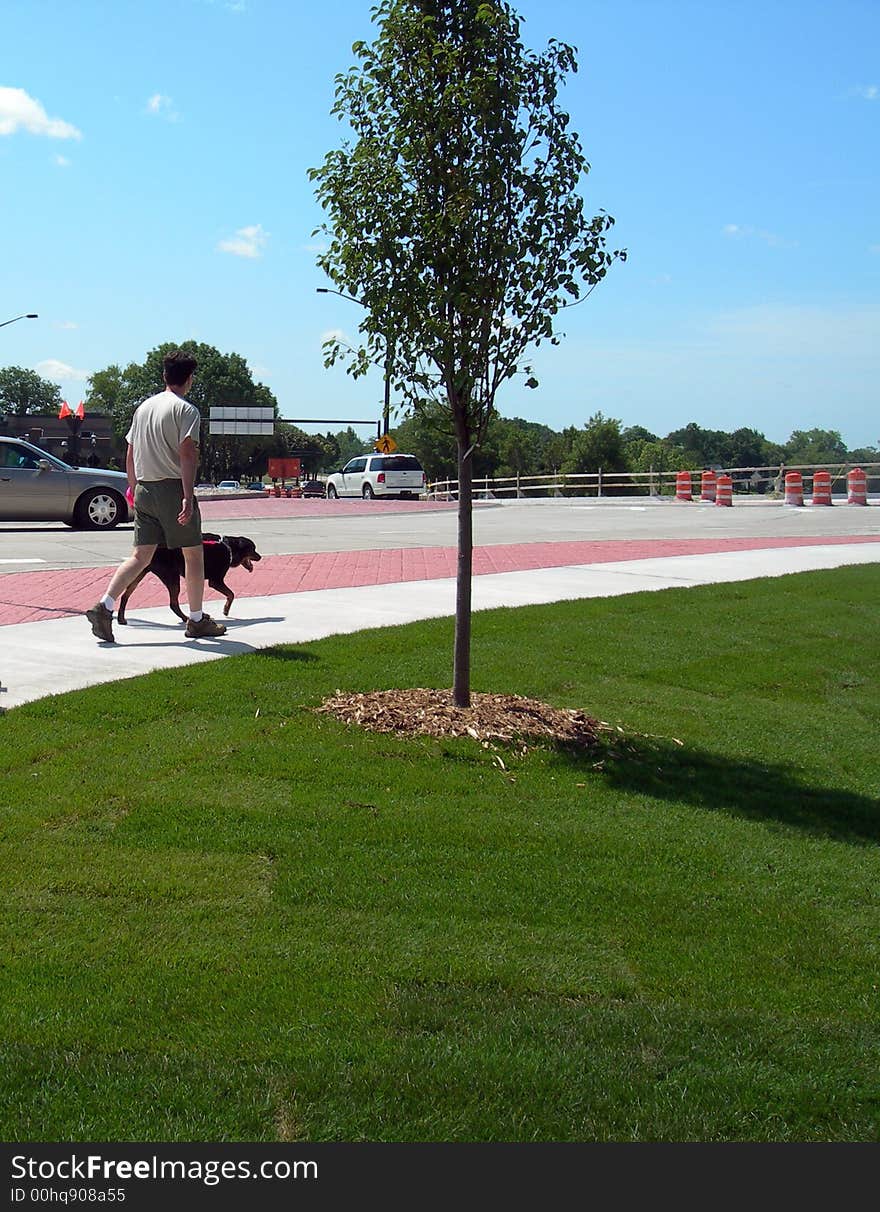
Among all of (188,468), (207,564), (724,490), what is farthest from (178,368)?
(724,490)

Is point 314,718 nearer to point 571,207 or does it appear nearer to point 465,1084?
point 571,207

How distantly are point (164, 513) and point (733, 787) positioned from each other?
422cm

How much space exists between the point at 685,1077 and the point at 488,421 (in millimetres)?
3978

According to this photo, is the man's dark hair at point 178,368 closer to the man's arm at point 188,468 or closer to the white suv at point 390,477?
the man's arm at point 188,468

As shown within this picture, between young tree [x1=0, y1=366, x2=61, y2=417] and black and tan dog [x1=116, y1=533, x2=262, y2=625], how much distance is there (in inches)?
6614

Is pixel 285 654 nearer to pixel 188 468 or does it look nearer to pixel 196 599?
A: pixel 196 599

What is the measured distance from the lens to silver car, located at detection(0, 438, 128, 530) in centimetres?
1962

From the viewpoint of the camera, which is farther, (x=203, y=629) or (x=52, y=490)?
(x=52, y=490)

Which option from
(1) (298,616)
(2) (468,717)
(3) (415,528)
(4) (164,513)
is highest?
(4) (164,513)

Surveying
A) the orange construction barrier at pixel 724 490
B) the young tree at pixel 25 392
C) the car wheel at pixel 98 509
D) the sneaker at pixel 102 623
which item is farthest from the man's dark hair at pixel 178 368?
the young tree at pixel 25 392

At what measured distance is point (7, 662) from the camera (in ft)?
26.0

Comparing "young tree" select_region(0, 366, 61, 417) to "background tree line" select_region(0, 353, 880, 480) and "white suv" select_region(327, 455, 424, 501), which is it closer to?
"background tree line" select_region(0, 353, 880, 480)

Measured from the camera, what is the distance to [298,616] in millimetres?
10039

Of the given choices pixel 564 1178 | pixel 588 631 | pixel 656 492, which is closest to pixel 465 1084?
pixel 564 1178
